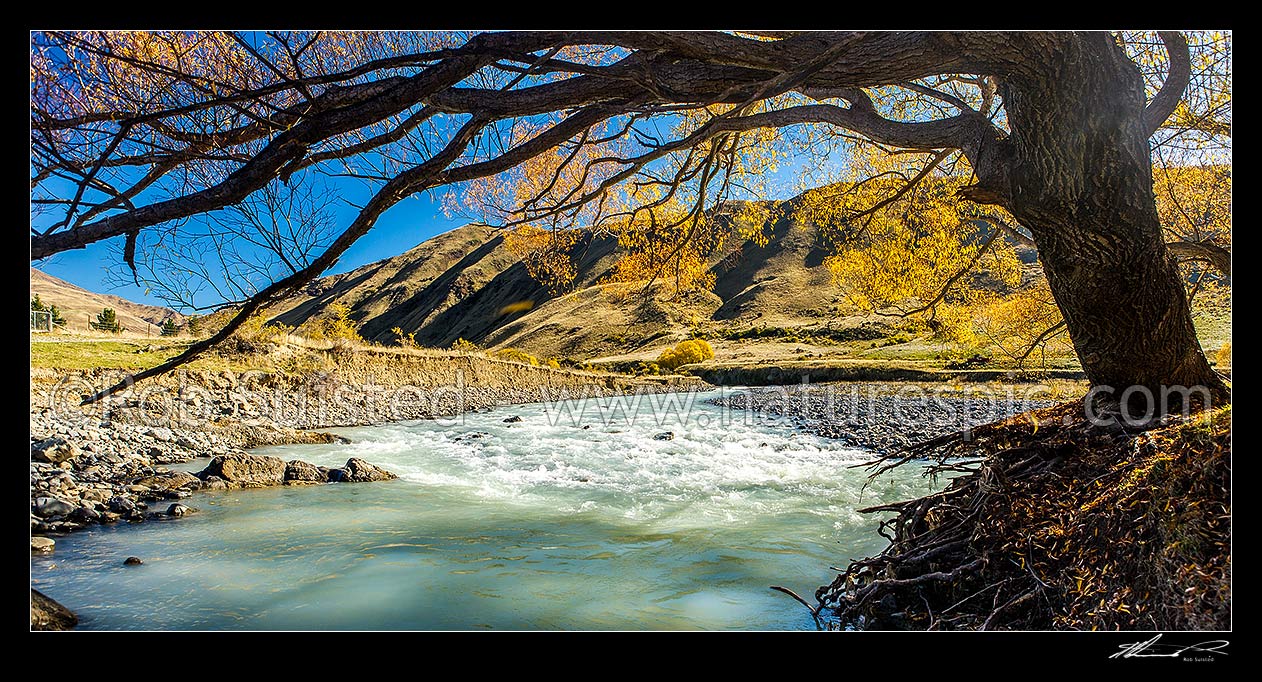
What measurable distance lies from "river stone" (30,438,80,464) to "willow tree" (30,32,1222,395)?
548 centimetres

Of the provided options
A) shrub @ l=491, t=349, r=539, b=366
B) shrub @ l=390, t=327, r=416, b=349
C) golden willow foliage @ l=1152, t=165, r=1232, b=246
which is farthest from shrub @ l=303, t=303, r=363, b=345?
golden willow foliage @ l=1152, t=165, r=1232, b=246

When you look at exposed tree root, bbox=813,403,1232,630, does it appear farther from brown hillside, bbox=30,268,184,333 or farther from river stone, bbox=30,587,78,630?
brown hillside, bbox=30,268,184,333

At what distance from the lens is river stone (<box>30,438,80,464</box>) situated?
6895mm

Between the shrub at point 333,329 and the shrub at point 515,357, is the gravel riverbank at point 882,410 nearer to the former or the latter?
the shrub at point 515,357

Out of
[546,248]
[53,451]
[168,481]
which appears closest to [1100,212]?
[546,248]

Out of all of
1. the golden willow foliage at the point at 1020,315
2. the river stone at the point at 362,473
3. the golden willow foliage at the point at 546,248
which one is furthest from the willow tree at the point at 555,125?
the river stone at the point at 362,473

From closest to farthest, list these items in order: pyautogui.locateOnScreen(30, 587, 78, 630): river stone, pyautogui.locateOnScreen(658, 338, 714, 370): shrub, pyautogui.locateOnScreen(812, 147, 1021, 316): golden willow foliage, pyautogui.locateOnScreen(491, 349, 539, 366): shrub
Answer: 1. pyautogui.locateOnScreen(30, 587, 78, 630): river stone
2. pyautogui.locateOnScreen(812, 147, 1021, 316): golden willow foliage
3. pyautogui.locateOnScreen(491, 349, 539, 366): shrub
4. pyautogui.locateOnScreen(658, 338, 714, 370): shrub

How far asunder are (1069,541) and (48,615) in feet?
15.2

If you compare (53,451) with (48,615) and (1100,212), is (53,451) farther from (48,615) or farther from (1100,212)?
(1100,212)

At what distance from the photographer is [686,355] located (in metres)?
35.3
